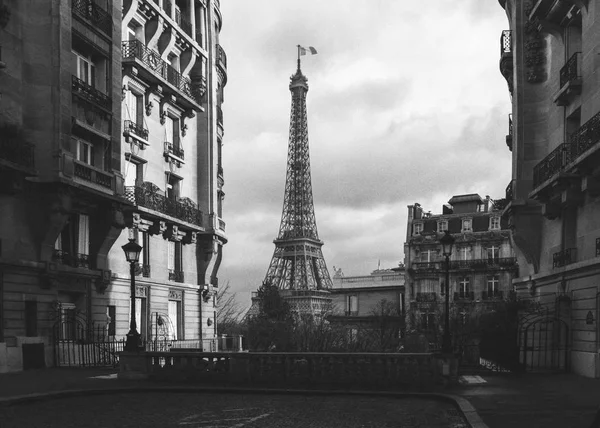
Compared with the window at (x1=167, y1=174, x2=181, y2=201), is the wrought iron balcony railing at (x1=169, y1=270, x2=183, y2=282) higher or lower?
lower

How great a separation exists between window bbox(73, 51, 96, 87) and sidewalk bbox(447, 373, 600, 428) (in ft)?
64.7

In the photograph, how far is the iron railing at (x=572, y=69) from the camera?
26.0m

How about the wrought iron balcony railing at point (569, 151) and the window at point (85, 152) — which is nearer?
the wrought iron balcony railing at point (569, 151)

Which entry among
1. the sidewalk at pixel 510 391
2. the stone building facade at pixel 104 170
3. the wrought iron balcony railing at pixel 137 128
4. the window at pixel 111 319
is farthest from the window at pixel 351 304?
the sidewalk at pixel 510 391

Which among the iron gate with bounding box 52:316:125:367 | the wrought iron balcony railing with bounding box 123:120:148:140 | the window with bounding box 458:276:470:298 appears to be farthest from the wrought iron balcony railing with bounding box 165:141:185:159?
the window with bounding box 458:276:470:298

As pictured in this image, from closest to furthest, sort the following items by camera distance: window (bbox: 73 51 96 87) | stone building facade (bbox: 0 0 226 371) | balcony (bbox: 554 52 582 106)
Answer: balcony (bbox: 554 52 582 106) → stone building facade (bbox: 0 0 226 371) → window (bbox: 73 51 96 87)

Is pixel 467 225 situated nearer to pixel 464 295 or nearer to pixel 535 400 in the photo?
pixel 464 295

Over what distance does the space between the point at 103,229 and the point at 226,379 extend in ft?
41.5

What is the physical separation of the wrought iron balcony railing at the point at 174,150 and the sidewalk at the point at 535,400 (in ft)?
71.0

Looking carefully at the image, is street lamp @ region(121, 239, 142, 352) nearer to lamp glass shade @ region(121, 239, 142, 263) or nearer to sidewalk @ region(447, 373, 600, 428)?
lamp glass shade @ region(121, 239, 142, 263)


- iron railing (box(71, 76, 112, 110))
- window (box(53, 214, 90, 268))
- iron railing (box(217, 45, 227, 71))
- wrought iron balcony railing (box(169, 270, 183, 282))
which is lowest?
wrought iron balcony railing (box(169, 270, 183, 282))

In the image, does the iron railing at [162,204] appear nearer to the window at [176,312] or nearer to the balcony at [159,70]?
the window at [176,312]

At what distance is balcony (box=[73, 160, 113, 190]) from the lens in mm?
29891

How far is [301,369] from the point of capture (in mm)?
22062
